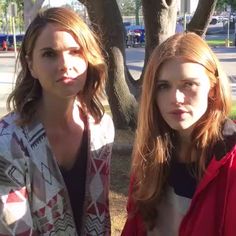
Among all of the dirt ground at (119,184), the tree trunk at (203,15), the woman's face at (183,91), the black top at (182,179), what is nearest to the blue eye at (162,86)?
the woman's face at (183,91)

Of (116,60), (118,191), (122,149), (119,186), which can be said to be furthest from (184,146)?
(116,60)

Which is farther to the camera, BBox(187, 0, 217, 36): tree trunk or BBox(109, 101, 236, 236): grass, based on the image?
BBox(187, 0, 217, 36): tree trunk

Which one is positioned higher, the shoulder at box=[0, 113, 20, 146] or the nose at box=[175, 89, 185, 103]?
the nose at box=[175, 89, 185, 103]

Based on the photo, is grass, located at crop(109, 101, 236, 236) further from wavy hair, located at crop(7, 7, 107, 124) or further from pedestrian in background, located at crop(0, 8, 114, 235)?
wavy hair, located at crop(7, 7, 107, 124)

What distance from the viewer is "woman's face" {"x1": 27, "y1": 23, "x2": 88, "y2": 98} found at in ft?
6.36

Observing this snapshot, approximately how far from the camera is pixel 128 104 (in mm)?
6738

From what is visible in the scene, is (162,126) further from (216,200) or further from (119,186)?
(119,186)

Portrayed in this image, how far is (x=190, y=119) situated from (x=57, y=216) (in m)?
0.66

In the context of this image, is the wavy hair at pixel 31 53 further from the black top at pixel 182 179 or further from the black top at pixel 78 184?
the black top at pixel 182 179

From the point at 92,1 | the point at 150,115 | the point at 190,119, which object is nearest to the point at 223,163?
the point at 190,119

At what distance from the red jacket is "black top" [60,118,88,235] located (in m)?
0.52

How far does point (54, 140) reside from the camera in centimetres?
208

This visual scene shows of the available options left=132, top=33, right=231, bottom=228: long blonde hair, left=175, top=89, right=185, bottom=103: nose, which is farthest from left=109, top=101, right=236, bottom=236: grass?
left=175, top=89, right=185, bottom=103: nose

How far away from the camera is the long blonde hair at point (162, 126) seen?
1856 millimetres
